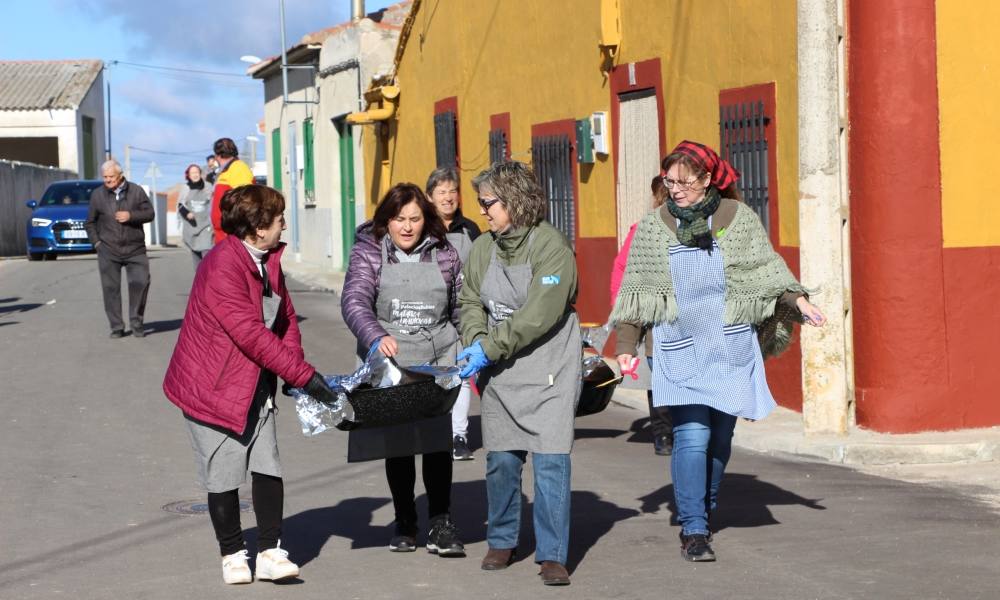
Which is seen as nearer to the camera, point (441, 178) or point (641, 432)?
point (441, 178)

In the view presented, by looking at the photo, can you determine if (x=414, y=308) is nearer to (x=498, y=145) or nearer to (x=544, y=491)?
(x=544, y=491)

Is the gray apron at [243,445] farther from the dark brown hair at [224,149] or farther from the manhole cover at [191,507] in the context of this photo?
the dark brown hair at [224,149]

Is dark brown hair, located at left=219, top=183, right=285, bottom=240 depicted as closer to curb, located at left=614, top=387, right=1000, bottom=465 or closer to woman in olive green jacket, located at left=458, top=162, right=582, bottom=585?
woman in olive green jacket, located at left=458, top=162, right=582, bottom=585

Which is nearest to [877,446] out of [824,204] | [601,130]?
[824,204]

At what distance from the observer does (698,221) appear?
6.70 m

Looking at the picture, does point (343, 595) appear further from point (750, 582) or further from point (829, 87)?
point (829, 87)

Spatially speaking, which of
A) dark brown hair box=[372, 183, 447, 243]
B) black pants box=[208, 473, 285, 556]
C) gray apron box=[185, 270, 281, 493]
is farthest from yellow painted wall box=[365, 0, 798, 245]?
black pants box=[208, 473, 285, 556]

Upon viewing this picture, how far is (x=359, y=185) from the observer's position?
30.1 meters

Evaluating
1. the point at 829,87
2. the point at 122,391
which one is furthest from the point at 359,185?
the point at 829,87

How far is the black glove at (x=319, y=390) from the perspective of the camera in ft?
20.7

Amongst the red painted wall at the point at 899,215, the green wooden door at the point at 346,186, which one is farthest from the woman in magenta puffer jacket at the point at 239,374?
the green wooden door at the point at 346,186

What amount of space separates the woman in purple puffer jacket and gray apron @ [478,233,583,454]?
560 mm

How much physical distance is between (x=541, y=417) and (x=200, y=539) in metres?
1.95

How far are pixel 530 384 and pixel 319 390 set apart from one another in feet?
2.79
